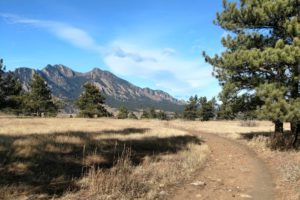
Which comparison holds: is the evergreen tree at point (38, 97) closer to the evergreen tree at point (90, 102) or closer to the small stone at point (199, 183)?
the evergreen tree at point (90, 102)

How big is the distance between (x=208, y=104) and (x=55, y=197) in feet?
268

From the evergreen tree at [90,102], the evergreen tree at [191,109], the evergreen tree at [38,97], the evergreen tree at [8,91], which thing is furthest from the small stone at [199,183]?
the evergreen tree at [191,109]

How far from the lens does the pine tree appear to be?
53.6ft

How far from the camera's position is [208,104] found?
8950 cm

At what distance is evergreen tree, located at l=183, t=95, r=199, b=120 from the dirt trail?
241 feet

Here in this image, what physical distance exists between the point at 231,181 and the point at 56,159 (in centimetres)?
675

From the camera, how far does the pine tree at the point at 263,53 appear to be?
16.3m

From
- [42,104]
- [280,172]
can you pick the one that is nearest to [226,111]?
[280,172]

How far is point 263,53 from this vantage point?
1672 cm

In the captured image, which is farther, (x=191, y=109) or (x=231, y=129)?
(x=191, y=109)

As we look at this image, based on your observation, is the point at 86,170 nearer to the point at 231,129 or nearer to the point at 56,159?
the point at 56,159

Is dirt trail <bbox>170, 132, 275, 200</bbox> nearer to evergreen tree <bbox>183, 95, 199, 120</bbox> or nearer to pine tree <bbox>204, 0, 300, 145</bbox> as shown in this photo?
pine tree <bbox>204, 0, 300, 145</bbox>

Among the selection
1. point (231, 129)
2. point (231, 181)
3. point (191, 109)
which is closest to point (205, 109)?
point (191, 109)

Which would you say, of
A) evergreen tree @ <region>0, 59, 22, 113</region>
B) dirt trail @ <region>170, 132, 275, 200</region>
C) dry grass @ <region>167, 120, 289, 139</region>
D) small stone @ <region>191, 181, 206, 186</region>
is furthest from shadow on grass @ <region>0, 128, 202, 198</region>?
evergreen tree @ <region>0, 59, 22, 113</region>
